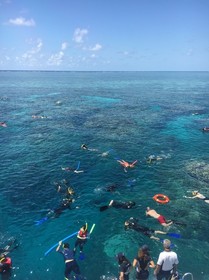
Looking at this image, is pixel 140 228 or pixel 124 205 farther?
pixel 124 205

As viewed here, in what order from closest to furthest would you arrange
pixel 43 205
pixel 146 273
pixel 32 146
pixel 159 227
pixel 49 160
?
pixel 146 273
pixel 159 227
pixel 43 205
pixel 49 160
pixel 32 146

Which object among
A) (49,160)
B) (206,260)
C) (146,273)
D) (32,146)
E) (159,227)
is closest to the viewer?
(146,273)

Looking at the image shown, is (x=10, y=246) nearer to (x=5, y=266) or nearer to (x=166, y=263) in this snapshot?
(x=5, y=266)

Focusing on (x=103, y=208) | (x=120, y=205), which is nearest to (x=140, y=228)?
(x=120, y=205)

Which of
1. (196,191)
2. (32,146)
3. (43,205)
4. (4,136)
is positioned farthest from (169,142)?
(4,136)

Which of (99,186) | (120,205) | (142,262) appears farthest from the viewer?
(99,186)

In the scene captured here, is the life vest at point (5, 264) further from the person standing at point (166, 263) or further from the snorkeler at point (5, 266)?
the person standing at point (166, 263)

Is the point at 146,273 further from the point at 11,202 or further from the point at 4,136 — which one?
the point at 4,136
